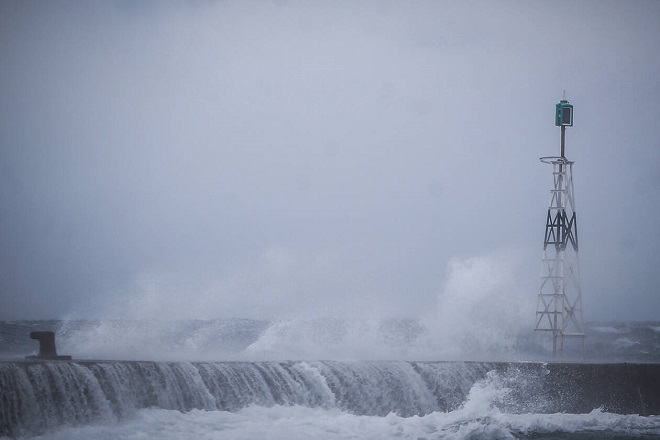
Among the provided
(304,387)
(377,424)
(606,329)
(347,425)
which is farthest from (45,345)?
(606,329)

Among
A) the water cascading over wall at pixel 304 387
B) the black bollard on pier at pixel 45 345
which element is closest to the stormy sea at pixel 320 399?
the water cascading over wall at pixel 304 387

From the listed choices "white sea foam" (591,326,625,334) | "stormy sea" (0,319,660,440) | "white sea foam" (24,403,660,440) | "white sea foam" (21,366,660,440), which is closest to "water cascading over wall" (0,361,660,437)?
"stormy sea" (0,319,660,440)

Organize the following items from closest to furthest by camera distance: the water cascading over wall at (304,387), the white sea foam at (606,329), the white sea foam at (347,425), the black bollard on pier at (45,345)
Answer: the water cascading over wall at (304,387) < the white sea foam at (347,425) < the black bollard on pier at (45,345) < the white sea foam at (606,329)

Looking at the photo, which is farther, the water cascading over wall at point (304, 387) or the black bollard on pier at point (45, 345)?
the black bollard on pier at point (45, 345)

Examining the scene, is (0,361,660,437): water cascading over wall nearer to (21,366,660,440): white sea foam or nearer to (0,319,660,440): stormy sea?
(0,319,660,440): stormy sea

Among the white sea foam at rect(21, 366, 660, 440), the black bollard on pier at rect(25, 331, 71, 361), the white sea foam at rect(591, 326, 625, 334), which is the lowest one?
the white sea foam at rect(591, 326, 625, 334)

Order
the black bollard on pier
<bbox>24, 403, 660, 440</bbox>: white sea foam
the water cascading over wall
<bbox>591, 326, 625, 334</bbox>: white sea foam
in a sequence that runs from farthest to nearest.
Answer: <bbox>591, 326, 625, 334</bbox>: white sea foam < the black bollard on pier < <bbox>24, 403, 660, 440</bbox>: white sea foam < the water cascading over wall

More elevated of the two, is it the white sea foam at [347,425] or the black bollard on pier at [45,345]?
the black bollard on pier at [45,345]

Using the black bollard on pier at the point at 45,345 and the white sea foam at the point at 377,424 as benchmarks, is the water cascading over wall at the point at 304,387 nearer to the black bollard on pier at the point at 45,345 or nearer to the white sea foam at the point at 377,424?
the white sea foam at the point at 377,424

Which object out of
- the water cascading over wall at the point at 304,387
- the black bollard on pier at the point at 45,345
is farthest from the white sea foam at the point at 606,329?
the black bollard on pier at the point at 45,345

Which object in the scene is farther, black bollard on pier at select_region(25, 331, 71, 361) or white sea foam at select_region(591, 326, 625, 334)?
white sea foam at select_region(591, 326, 625, 334)

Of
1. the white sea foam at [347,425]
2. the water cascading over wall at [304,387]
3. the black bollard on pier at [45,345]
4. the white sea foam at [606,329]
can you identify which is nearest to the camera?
the water cascading over wall at [304,387]

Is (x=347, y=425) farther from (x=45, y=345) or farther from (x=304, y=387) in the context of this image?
(x=45, y=345)

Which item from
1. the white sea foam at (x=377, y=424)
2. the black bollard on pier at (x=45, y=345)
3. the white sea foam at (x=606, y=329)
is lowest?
the white sea foam at (x=606, y=329)
